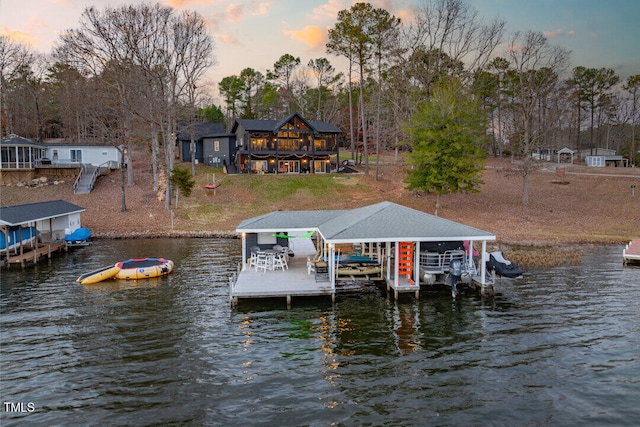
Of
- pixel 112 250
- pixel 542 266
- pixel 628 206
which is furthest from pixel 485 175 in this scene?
pixel 112 250

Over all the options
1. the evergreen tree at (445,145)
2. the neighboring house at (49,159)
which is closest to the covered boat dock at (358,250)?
the evergreen tree at (445,145)

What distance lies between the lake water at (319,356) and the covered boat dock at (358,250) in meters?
0.84

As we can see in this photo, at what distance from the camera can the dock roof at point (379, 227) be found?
20.4 m

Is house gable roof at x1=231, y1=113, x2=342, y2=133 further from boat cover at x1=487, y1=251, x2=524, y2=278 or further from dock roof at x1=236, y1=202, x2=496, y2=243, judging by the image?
boat cover at x1=487, y1=251, x2=524, y2=278

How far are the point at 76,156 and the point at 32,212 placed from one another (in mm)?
28239

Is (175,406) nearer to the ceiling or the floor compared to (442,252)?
nearer to the floor

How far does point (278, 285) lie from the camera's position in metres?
20.8

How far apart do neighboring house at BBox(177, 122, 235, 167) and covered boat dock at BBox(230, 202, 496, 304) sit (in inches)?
1494

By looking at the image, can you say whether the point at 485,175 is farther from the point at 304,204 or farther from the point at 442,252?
the point at 442,252

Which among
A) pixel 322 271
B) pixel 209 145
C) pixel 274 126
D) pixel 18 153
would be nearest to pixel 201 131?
pixel 209 145

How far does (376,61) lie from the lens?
55.7 metres

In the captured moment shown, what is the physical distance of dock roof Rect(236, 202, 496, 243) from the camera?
805 inches

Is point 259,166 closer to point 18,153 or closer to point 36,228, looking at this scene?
point 18,153

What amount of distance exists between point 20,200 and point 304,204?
28418 mm
